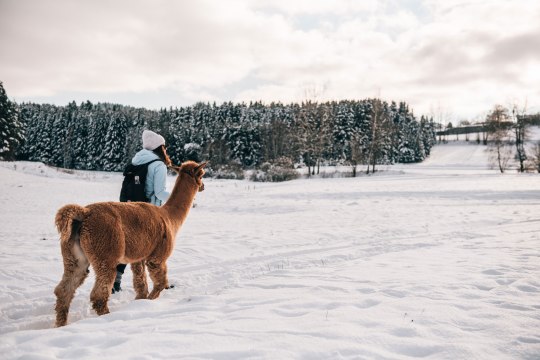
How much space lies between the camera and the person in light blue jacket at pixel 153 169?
4.34 m

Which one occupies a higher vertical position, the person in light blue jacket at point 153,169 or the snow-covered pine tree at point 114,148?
the snow-covered pine tree at point 114,148

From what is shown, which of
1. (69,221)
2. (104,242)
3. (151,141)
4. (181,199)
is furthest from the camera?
(151,141)

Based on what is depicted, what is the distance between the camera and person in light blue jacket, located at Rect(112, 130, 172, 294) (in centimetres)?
434

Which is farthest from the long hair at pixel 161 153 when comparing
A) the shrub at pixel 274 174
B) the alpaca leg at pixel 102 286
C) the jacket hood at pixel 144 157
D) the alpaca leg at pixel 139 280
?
the shrub at pixel 274 174

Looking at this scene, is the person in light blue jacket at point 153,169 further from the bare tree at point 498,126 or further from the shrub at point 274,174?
the bare tree at point 498,126

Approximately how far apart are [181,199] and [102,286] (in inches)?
52.6

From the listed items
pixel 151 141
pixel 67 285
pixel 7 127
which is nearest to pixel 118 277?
pixel 67 285

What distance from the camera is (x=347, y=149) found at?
190 ft

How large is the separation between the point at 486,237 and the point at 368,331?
6.49 meters

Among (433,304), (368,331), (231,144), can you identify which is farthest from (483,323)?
(231,144)

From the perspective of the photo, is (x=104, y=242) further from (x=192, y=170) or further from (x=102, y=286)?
(x=192, y=170)

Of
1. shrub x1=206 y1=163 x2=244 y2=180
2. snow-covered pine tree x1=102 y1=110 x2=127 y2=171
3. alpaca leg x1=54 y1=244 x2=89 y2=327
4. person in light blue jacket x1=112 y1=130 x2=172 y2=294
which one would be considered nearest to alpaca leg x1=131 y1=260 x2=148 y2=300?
person in light blue jacket x1=112 y1=130 x2=172 y2=294

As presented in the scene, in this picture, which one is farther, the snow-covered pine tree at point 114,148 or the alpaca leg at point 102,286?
the snow-covered pine tree at point 114,148

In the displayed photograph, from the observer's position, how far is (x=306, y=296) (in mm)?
3738
